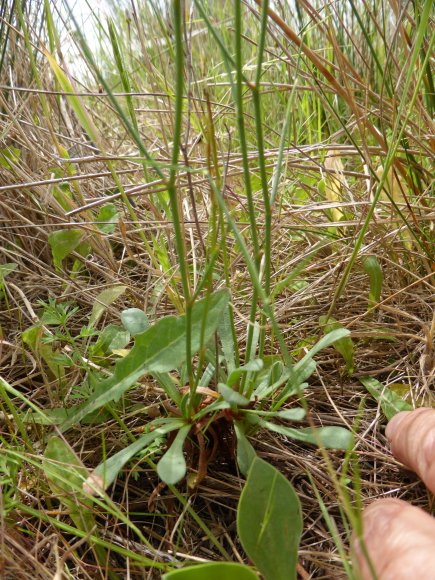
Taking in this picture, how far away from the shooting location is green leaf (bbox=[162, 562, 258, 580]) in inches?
20.3

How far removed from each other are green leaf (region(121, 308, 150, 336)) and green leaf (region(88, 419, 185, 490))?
0.16 meters

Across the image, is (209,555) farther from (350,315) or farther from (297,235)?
(297,235)

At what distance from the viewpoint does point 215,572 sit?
525mm

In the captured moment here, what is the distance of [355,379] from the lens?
3.17ft

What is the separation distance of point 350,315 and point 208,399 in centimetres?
42

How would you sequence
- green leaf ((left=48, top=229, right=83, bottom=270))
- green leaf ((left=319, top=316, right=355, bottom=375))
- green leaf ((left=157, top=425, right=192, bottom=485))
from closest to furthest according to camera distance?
green leaf ((left=157, top=425, right=192, bottom=485))
green leaf ((left=319, top=316, right=355, bottom=375))
green leaf ((left=48, top=229, right=83, bottom=270))

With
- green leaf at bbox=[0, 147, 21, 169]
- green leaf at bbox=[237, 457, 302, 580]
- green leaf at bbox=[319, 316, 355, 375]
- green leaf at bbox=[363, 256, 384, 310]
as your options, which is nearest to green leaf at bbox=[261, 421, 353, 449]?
green leaf at bbox=[237, 457, 302, 580]

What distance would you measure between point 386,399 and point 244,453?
288 mm

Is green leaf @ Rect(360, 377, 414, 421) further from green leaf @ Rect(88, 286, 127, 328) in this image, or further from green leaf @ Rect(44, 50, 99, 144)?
green leaf @ Rect(44, 50, 99, 144)

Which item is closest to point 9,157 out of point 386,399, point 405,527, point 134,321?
point 134,321

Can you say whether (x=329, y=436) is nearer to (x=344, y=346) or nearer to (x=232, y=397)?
(x=232, y=397)

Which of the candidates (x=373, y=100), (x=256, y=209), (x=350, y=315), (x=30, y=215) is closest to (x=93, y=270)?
(x=30, y=215)

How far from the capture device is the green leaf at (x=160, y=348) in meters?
0.70

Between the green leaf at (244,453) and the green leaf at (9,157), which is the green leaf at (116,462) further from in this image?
the green leaf at (9,157)
